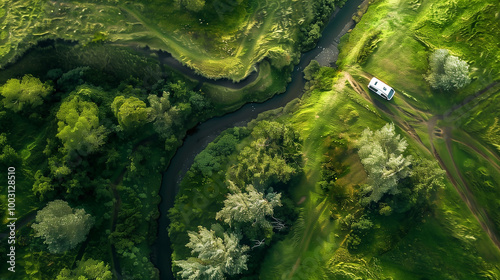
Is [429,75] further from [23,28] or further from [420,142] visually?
[23,28]

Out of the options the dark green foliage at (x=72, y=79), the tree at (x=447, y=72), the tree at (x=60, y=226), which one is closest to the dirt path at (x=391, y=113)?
the tree at (x=447, y=72)

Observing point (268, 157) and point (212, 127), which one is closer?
point (268, 157)

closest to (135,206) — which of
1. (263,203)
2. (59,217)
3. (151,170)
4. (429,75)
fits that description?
(151,170)

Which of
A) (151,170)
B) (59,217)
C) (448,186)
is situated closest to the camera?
(59,217)

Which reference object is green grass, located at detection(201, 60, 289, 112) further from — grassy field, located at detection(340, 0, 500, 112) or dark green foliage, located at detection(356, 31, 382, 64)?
dark green foliage, located at detection(356, 31, 382, 64)

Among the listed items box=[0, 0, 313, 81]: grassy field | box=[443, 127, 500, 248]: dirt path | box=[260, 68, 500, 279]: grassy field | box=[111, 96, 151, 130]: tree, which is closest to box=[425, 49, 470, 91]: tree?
box=[443, 127, 500, 248]: dirt path

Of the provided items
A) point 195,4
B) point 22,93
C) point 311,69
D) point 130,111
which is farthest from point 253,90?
point 22,93

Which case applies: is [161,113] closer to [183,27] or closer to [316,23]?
[183,27]

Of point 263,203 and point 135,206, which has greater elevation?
point 263,203
